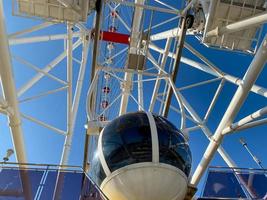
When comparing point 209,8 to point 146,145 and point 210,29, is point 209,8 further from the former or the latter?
point 146,145

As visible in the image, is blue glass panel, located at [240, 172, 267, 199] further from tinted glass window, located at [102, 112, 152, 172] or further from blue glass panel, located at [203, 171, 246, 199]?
tinted glass window, located at [102, 112, 152, 172]

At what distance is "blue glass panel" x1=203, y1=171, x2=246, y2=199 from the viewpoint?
1365 centimetres

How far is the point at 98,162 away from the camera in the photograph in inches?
522

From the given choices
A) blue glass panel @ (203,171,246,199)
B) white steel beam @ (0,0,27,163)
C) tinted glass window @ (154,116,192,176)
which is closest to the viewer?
tinted glass window @ (154,116,192,176)

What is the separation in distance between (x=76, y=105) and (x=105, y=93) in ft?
17.3

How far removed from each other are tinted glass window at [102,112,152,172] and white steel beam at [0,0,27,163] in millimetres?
4464

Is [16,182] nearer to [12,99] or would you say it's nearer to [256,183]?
[12,99]

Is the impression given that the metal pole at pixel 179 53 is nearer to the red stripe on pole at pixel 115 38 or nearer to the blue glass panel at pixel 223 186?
the red stripe on pole at pixel 115 38

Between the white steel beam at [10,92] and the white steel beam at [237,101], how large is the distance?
799 centimetres

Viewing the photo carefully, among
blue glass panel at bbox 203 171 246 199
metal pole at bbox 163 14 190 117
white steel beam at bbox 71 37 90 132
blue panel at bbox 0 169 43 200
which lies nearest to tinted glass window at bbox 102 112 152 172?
blue panel at bbox 0 169 43 200

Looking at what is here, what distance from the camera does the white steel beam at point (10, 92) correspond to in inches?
584

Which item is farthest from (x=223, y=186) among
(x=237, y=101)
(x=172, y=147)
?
(x=237, y=101)

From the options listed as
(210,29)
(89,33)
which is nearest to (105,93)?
(89,33)

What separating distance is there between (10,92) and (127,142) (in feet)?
19.2
